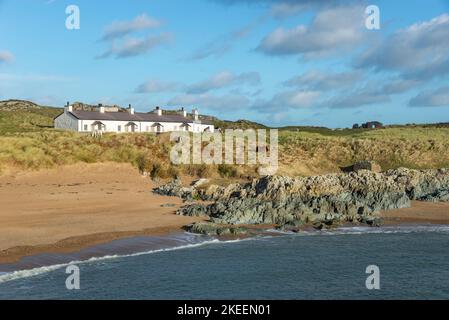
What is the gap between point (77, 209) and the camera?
39156 mm

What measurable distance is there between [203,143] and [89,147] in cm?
1505

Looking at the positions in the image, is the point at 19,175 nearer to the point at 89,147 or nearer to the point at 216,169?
the point at 89,147

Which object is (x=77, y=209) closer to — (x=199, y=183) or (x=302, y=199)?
A: (x=199, y=183)

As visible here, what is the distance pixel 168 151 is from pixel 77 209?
77.4 ft

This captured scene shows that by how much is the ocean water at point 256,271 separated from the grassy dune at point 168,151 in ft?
85.1

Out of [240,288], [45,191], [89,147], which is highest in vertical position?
[89,147]

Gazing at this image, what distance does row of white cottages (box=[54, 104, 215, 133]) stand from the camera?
79.7 metres

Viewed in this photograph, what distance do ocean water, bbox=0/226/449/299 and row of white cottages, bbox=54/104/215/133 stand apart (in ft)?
167

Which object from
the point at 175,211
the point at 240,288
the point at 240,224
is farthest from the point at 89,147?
the point at 240,288

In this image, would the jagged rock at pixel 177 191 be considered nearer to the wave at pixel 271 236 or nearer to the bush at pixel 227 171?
the bush at pixel 227 171

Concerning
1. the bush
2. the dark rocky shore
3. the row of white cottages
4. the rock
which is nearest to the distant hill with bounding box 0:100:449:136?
the row of white cottages

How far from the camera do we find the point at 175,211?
1567 inches

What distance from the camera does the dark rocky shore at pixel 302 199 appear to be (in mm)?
37531
